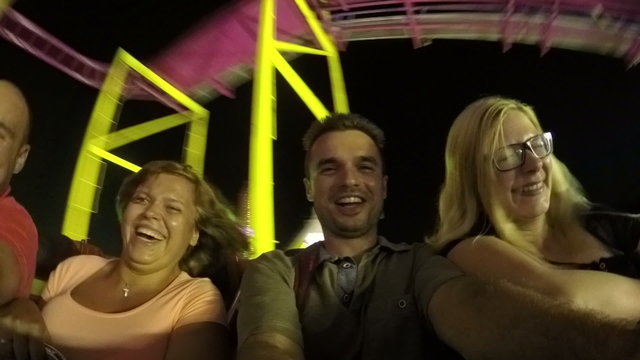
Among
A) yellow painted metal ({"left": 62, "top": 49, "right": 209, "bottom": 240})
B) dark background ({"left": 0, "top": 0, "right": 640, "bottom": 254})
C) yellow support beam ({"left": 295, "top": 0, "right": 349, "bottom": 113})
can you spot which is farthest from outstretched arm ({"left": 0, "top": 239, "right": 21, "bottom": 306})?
yellow support beam ({"left": 295, "top": 0, "right": 349, "bottom": 113})

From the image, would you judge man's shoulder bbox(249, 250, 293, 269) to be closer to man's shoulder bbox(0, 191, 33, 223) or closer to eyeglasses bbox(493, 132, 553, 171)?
eyeglasses bbox(493, 132, 553, 171)

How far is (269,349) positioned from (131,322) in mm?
318

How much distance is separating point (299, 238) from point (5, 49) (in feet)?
3.07

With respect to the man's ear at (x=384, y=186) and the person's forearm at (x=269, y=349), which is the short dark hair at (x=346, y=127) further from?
the person's forearm at (x=269, y=349)

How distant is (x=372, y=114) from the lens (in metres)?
1.49

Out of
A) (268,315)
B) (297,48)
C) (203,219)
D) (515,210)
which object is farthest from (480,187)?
(297,48)

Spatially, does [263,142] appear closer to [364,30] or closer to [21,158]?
[364,30]

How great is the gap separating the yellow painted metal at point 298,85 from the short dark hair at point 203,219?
1.47 ft

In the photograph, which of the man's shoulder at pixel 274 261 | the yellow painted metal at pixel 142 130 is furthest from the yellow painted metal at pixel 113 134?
the man's shoulder at pixel 274 261

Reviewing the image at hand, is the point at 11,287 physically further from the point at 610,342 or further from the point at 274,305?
the point at 610,342

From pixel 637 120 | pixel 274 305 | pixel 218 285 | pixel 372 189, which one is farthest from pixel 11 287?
pixel 637 120

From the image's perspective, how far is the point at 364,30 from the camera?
1.61 m

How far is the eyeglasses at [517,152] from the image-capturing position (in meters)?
1.03

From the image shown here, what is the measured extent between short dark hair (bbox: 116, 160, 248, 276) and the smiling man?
0.20m
